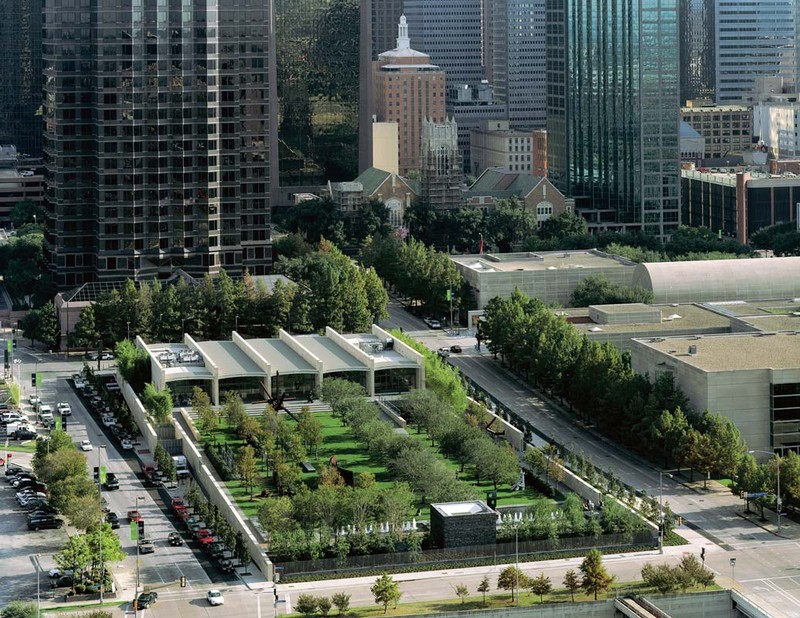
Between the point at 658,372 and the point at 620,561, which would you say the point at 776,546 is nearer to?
the point at 620,561

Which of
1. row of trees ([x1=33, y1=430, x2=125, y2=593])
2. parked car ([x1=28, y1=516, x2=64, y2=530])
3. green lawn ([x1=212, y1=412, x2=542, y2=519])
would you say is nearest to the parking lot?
parked car ([x1=28, y1=516, x2=64, y2=530])

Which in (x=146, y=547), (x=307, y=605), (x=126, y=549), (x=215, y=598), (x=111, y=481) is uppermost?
(x=111, y=481)

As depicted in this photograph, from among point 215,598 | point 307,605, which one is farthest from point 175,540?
point 307,605

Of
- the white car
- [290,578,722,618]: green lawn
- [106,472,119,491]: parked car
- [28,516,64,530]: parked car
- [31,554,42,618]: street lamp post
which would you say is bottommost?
[290,578,722,618]: green lawn

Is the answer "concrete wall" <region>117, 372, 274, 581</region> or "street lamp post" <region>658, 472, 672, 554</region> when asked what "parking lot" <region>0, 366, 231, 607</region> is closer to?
"concrete wall" <region>117, 372, 274, 581</region>

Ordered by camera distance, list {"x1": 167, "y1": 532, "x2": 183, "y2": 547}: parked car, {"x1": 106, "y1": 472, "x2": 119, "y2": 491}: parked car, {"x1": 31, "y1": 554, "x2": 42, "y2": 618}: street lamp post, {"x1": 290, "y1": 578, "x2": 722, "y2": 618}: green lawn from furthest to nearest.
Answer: {"x1": 106, "y1": 472, "x2": 119, "y2": 491}: parked car → {"x1": 167, "y1": 532, "x2": 183, "y2": 547}: parked car → {"x1": 290, "y1": 578, "x2": 722, "y2": 618}: green lawn → {"x1": 31, "y1": 554, "x2": 42, "y2": 618}: street lamp post

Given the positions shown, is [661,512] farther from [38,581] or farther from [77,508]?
[38,581]

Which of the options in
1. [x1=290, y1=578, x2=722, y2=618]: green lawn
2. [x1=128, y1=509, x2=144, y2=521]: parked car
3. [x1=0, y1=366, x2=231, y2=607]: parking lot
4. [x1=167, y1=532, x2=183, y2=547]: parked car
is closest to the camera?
[x1=290, y1=578, x2=722, y2=618]: green lawn

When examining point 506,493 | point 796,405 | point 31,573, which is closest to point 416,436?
point 506,493
